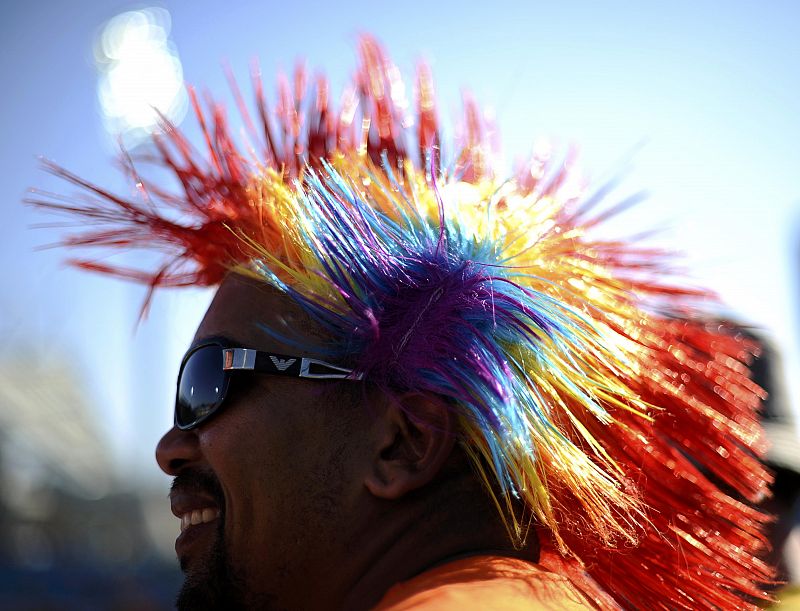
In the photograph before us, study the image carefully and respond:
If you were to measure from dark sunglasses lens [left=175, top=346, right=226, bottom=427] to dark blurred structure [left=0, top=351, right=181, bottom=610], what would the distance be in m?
10.5

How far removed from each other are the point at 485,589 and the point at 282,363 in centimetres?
77

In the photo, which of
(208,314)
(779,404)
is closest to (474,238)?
(208,314)

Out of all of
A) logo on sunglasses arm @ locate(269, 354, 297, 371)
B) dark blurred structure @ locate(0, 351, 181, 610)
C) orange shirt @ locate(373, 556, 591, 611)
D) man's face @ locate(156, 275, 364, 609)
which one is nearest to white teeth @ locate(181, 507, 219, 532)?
man's face @ locate(156, 275, 364, 609)

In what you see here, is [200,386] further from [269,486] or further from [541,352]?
[541,352]

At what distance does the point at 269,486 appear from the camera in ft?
6.40

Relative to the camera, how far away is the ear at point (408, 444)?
1.89 metres

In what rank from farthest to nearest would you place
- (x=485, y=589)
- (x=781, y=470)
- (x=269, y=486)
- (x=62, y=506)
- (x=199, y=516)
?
1. (x=62, y=506)
2. (x=781, y=470)
3. (x=199, y=516)
4. (x=269, y=486)
5. (x=485, y=589)

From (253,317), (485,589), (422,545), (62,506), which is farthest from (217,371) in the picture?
(62,506)

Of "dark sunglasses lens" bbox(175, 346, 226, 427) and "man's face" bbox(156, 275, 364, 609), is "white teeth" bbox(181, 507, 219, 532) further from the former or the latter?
"dark sunglasses lens" bbox(175, 346, 226, 427)

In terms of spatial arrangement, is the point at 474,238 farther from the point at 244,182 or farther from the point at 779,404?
the point at 779,404

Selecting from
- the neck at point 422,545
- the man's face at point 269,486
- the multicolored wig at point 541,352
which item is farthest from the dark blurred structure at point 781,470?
the man's face at point 269,486

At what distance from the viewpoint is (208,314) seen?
226cm

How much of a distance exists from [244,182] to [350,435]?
2.68 feet

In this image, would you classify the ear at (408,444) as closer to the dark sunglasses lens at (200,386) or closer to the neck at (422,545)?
the neck at (422,545)
